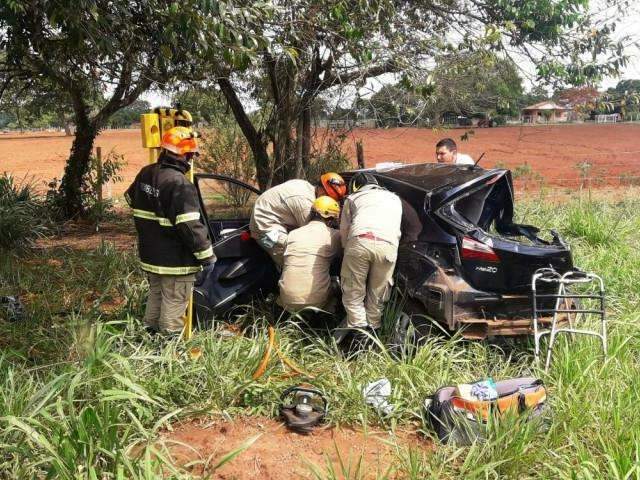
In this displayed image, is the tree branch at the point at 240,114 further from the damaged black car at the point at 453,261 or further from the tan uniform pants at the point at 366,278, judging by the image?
the tan uniform pants at the point at 366,278

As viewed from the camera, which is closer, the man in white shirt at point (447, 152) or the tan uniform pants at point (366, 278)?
the tan uniform pants at point (366, 278)

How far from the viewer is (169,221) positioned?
4.20 metres

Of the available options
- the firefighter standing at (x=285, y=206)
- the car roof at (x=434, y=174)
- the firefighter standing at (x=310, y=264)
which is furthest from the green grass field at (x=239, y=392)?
the car roof at (x=434, y=174)

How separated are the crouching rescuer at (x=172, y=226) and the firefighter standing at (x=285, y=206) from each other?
74 centimetres

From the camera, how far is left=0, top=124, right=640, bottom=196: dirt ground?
25.7 meters

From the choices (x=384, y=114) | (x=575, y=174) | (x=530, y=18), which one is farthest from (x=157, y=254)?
(x=575, y=174)

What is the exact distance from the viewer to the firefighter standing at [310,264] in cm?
455

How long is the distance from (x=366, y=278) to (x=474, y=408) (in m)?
1.40

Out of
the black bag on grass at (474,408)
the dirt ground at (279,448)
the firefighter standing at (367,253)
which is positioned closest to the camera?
the dirt ground at (279,448)

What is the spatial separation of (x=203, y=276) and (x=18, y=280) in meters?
2.40

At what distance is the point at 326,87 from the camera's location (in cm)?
795

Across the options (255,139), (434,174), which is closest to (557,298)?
(434,174)

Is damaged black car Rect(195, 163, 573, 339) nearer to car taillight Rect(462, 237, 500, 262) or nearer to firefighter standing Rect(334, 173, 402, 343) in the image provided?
car taillight Rect(462, 237, 500, 262)

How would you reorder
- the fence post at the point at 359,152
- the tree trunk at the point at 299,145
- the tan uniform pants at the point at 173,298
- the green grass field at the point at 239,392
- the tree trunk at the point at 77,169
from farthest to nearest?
the tree trunk at the point at 77,169, the fence post at the point at 359,152, the tree trunk at the point at 299,145, the tan uniform pants at the point at 173,298, the green grass field at the point at 239,392
